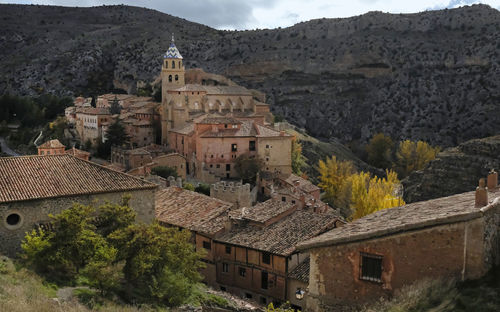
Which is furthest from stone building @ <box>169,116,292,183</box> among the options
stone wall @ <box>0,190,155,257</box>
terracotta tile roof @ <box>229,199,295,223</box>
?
stone wall @ <box>0,190,155,257</box>

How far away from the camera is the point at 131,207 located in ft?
69.6

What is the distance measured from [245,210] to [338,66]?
3152 inches

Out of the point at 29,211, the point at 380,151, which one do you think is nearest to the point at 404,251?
the point at 29,211

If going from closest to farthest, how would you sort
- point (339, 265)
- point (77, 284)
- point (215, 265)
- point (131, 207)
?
point (339, 265)
point (77, 284)
point (131, 207)
point (215, 265)

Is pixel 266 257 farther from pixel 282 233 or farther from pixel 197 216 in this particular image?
pixel 197 216

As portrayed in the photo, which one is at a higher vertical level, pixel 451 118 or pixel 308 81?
pixel 308 81

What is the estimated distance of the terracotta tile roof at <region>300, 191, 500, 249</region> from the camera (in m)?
9.66

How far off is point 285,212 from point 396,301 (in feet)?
53.4

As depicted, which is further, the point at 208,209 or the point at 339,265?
the point at 208,209

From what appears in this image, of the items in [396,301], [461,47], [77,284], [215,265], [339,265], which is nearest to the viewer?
[396,301]

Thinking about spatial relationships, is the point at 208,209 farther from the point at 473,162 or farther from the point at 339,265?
the point at 473,162

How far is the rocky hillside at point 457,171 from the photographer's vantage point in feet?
170

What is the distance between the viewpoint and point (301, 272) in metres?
22.0

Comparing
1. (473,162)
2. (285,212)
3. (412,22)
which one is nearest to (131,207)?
(285,212)
